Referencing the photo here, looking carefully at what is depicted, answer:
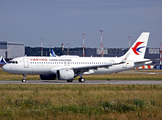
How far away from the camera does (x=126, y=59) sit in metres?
45.8

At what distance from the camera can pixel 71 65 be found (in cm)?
4291

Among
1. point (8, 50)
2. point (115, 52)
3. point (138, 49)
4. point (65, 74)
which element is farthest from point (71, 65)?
point (8, 50)

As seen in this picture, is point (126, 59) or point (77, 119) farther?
point (126, 59)

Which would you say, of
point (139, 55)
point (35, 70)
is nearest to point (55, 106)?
point (35, 70)

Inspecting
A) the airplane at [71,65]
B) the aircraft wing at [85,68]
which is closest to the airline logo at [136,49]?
the airplane at [71,65]

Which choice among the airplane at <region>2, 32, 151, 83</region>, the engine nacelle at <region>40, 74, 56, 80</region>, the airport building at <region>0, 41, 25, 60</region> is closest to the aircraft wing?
the airplane at <region>2, 32, 151, 83</region>

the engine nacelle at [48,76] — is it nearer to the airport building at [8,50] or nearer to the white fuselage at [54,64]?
the white fuselage at [54,64]

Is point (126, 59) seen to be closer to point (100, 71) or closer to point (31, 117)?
point (100, 71)

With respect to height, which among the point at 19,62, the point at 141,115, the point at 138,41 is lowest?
the point at 141,115

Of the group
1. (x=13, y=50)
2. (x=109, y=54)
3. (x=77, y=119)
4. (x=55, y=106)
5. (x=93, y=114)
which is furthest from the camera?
(x=13, y=50)

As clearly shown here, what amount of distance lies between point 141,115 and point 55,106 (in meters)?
5.06

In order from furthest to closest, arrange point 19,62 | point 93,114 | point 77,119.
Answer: point 19,62 < point 93,114 < point 77,119

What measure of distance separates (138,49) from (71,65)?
11.9 metres

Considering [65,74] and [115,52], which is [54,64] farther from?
[115,52]
